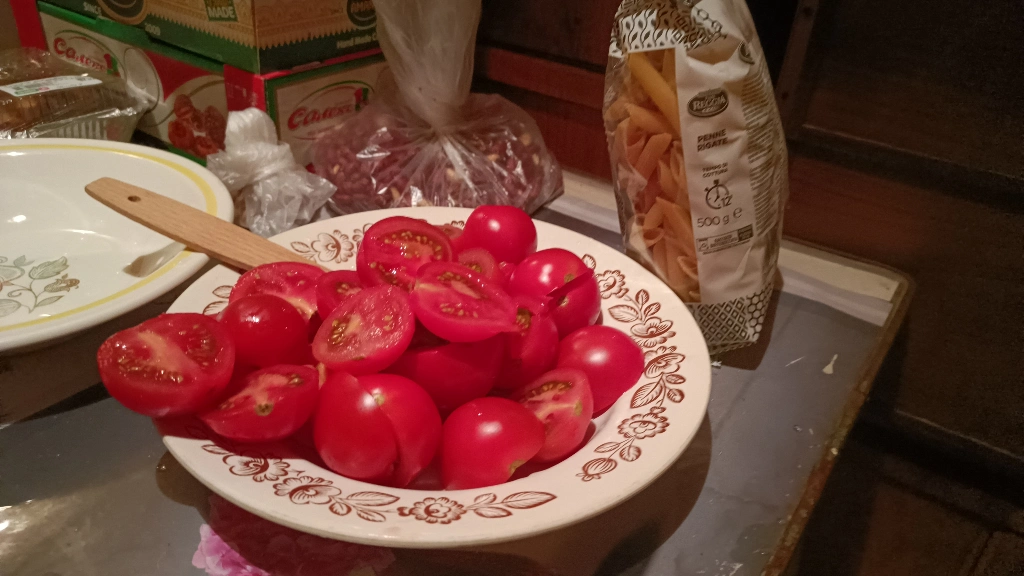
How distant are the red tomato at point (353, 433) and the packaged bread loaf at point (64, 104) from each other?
693 millimetres

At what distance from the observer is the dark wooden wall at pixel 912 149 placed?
0.74 meters

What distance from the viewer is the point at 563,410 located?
0.49 metres

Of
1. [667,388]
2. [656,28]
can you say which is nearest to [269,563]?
[667,388]

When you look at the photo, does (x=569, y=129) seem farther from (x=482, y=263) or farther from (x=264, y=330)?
(x=264, y=330)

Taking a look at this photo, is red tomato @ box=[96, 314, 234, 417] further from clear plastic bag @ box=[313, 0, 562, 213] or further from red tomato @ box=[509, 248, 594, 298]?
clear plastic bag @ box=[313, 0, 562, 213]

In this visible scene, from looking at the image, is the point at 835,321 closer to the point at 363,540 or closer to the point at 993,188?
the point at 993,188

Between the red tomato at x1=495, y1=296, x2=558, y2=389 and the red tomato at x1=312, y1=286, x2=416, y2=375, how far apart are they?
0.08 meters

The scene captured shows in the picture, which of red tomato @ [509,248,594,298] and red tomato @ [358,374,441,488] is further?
red tomato @ [509,248,594,298]

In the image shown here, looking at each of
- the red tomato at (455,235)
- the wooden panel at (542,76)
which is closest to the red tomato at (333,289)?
the red tomato at (455,235)

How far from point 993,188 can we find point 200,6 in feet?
3.19

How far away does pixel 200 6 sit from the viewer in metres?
0.81

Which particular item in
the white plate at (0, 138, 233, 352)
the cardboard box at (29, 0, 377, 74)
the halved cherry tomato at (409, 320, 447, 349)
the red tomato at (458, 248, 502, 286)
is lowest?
the white plate at (0, 138, 233, 352)

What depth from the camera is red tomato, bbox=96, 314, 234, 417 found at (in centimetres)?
43

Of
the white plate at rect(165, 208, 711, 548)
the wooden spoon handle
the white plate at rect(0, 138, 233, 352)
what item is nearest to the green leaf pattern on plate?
the white plate at rect(0, 138, 233, 352)
